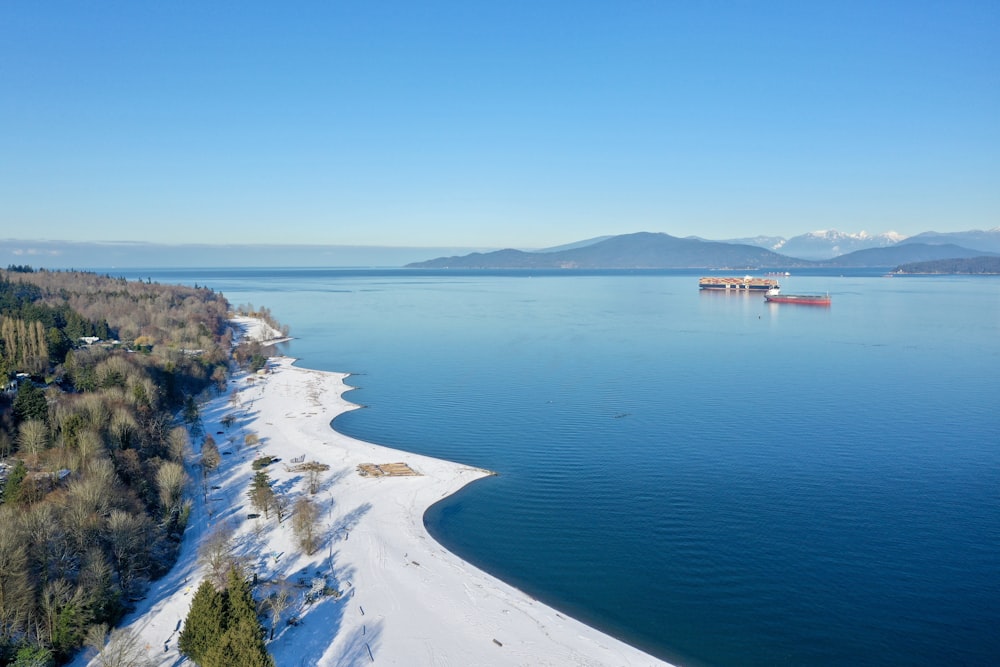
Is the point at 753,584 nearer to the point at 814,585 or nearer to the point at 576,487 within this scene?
the point at 814,585

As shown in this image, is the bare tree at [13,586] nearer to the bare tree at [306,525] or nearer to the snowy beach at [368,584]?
the snowy beach at [368,584]

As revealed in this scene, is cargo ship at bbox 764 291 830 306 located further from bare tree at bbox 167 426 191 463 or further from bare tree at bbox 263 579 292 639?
bare tree at bbox 263 579 292 639

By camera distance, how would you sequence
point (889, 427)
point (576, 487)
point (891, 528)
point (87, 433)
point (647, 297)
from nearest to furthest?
point (891, 528)
point (87, 433)
point (576, 487)
point (889, 427)
point (647, 297)

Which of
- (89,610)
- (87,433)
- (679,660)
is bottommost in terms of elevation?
(679,660)

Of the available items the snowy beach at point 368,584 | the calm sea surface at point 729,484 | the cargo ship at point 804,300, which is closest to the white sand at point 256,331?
the calm sea surface at point 729,484

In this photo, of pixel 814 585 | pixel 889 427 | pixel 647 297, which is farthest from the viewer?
pixel 647 297

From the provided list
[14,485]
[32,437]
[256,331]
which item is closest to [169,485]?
[14,485]

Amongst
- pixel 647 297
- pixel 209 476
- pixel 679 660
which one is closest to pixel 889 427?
pixel 679 660

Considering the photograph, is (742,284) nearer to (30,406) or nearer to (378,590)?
(378,590)
